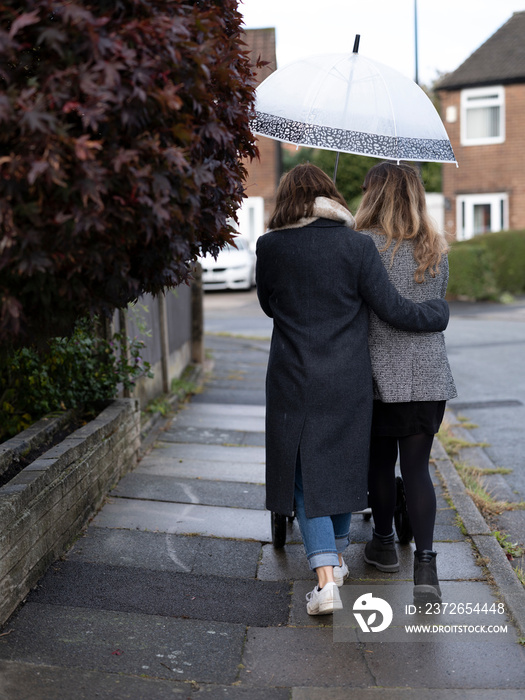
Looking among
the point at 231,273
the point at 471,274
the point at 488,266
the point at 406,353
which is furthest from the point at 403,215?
the point at 231,273

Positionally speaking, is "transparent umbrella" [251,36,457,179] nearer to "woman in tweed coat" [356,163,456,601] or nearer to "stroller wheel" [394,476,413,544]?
"woman in tweed coat" [356,163,456,601]

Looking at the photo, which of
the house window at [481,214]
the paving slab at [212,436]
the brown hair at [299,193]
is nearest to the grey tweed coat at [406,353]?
the brown hair at [299,193]

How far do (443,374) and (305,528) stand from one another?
2.93ft

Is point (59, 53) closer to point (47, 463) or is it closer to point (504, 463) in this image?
point (47, 463)

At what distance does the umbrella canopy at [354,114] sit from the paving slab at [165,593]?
2.06 metres

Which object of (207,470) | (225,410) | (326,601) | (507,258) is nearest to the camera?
(326,601)

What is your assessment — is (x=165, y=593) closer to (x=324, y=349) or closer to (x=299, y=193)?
(x=324, y=349)

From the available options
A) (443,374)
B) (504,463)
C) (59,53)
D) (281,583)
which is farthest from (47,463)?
(504,463)

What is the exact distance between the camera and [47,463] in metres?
3.94

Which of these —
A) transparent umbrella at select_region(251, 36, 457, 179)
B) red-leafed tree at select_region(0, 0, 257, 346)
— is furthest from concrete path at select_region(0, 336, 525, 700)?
transparent umbrella at select_region(251, 36, 457, 179)

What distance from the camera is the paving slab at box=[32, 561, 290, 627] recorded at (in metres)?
3.49

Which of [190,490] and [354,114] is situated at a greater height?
[354,114]

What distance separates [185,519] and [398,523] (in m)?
1.21

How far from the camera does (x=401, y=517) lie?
4188 millimetres
